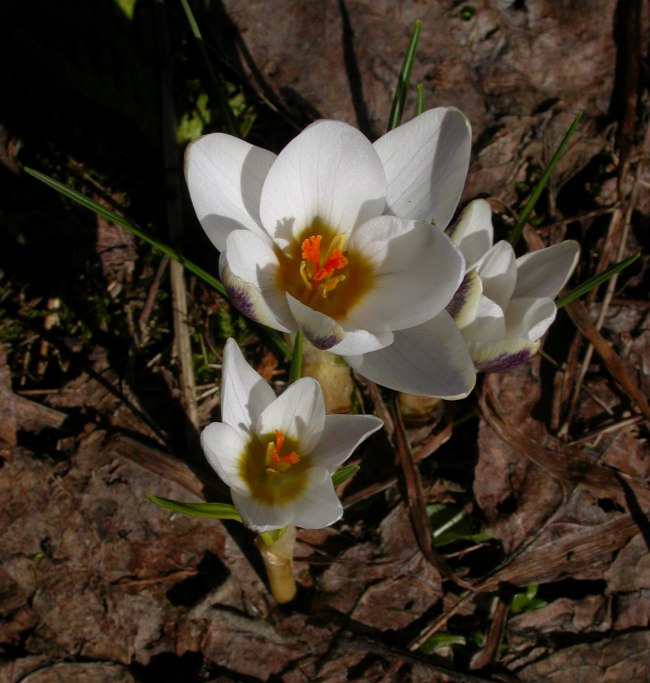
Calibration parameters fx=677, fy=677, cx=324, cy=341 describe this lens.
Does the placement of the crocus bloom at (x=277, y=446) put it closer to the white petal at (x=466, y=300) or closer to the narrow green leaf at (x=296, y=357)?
the narrow green leaf at (x=296, y=357)

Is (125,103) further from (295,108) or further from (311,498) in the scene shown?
(311,498)

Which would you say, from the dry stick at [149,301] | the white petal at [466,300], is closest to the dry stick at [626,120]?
the white petal at [466,300]

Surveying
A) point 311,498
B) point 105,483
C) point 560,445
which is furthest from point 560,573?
point 105,483

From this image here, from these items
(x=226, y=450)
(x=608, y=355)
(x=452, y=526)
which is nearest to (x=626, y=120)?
(x=608, y=355)

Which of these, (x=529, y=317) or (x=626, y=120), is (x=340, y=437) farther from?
(x=626, y=120)

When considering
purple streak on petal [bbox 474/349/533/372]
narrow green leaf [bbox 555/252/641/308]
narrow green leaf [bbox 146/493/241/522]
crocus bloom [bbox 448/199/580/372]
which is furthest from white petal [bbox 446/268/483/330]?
narrow green leaf [bbox 146/493/241/522]

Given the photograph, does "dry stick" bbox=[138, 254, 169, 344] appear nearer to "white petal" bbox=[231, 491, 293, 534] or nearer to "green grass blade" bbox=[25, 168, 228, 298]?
"green grass blade" bbox=[25, 168, 228, 298]

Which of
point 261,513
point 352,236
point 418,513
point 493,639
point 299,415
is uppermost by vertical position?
point 352,236
